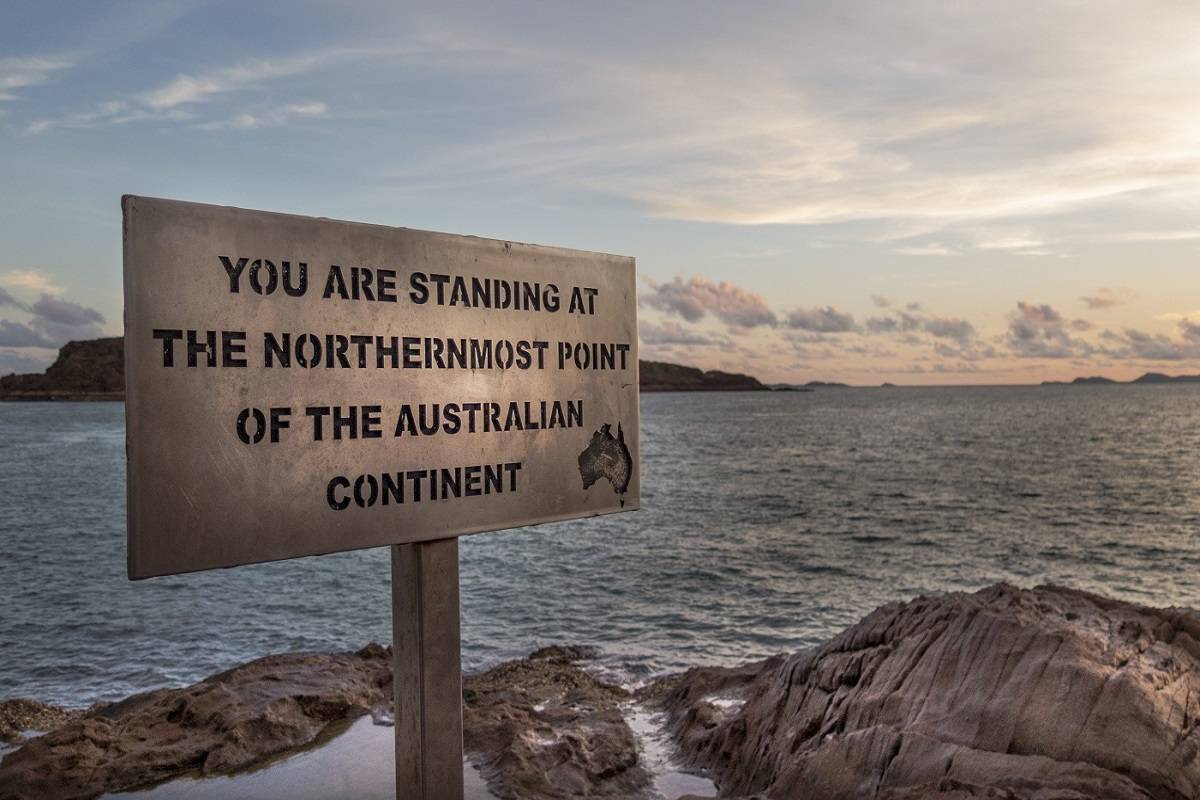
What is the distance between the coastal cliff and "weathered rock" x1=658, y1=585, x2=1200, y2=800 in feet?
0.04

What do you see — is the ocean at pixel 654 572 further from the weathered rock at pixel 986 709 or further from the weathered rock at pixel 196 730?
the weathered rock at pixel 986 709

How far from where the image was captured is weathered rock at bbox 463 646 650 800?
7.93 meters

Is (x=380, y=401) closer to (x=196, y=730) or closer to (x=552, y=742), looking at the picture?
(x=552, y=742)

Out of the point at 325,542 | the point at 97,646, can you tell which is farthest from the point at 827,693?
the point at 97,646

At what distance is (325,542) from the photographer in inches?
187

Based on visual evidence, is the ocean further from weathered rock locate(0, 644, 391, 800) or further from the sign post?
the sign post

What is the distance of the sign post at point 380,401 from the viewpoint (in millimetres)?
4266

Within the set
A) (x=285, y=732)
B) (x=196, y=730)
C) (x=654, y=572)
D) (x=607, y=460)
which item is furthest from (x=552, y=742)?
(x=654, y=572)

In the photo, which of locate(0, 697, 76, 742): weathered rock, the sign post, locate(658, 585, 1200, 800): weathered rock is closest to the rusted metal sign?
the sign post

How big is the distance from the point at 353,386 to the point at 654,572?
20.2 m

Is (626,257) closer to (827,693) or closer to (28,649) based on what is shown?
(827,693)

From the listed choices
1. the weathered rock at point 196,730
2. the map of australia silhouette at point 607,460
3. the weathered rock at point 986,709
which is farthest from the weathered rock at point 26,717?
the map of australia silhouette at point 607,460

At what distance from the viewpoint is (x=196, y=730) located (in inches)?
359

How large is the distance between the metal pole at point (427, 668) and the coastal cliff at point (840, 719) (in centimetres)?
251
